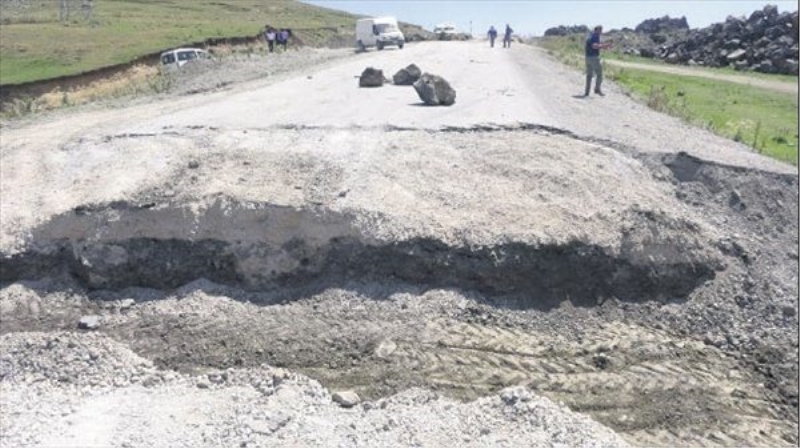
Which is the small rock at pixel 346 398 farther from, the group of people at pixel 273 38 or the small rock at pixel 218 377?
the group of people at pixel 273 38

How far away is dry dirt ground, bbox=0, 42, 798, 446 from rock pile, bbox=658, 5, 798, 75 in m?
27.5

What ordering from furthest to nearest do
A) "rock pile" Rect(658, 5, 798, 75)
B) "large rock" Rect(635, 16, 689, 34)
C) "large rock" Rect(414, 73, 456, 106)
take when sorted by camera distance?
"large rock" Rect(635, 16, 689, 34) → "rock pile" Rect(658, 5, 798, 75) → "large rock" Rect(414, 73, 456, 106)

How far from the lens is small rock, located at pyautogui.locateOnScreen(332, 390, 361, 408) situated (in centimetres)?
770

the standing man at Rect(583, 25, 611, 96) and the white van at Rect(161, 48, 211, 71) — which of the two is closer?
the standing man at Rect(583, 25, 611, 96)

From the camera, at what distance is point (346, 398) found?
7.75m

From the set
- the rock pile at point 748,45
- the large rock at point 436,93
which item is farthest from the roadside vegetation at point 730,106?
the large rock at point 436,93

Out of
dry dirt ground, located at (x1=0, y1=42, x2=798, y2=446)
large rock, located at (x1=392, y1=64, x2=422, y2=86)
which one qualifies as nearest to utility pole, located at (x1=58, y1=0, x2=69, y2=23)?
large rock, located at (x1=392, y1=64, x2=422, y2=86)

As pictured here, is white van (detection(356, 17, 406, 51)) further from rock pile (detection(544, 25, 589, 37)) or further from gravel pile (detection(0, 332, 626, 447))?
rock pile (detection(544, 25, 589, 37))

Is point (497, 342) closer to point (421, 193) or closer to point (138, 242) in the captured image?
point (421, 193)

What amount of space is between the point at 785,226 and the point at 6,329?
429 inches

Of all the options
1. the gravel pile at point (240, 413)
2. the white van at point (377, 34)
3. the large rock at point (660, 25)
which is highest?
the large rock at point (660, 25)

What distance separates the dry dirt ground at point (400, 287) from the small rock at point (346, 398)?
4.3 inches

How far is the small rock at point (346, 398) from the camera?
303 inches

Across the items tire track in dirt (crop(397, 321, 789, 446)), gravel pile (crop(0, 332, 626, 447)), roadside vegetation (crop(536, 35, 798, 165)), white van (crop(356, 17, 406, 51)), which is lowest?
gravel pile (crop(0, 332, 626, 447))
